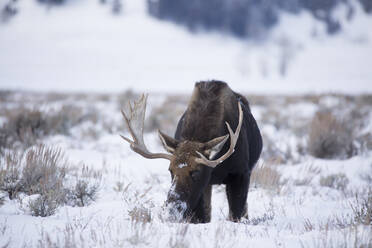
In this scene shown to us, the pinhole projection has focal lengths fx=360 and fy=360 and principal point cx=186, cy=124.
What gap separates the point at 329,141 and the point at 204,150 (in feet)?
20.0

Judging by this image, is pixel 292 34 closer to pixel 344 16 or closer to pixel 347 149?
pixel 344 16

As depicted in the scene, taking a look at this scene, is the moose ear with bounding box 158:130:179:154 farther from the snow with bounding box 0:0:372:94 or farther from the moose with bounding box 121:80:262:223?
the snow with bounding box 0:0:372:94

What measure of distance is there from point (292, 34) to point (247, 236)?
90.6m

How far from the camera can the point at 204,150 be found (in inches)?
148

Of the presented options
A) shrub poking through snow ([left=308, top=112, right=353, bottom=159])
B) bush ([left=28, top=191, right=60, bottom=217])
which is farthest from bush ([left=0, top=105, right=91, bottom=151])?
shrub poking through snow ([left=308, top=112, right=353, bottom=159])

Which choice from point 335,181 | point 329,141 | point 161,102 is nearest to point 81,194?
point 335,181

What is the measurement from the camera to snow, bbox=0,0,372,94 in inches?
2384

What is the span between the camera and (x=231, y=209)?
14.1 feet

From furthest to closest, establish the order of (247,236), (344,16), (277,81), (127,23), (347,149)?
(344,16) → (127,23) → (277,81) → (347,149) → (247,236)

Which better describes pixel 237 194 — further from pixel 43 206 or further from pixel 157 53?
pixel 157 53

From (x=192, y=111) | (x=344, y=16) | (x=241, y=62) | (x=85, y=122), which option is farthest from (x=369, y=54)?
(x=192, y=111)

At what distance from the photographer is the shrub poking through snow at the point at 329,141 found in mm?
8898

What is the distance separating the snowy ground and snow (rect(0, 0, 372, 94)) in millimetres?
47132

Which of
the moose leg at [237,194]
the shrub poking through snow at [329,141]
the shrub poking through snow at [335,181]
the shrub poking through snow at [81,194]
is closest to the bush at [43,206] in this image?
the shrub poking through snow at [81,194]
